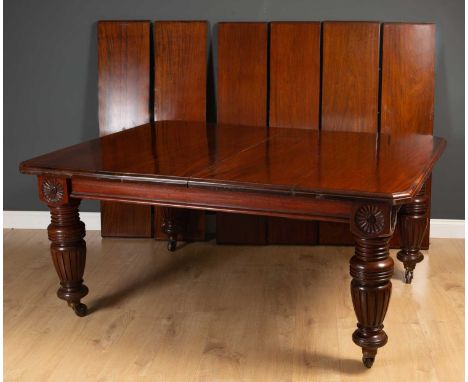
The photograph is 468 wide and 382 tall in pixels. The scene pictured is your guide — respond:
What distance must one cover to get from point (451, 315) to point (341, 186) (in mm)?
1175

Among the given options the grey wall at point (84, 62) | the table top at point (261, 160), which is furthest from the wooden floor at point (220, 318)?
the table top at point (261, 160)

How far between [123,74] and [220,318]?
181 cm

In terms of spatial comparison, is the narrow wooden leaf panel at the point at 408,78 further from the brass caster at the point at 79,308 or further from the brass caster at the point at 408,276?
the brass caster at the point at 79,308

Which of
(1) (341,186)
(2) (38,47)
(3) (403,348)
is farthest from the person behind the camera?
(2) (38,47)

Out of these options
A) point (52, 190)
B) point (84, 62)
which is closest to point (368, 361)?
point (52, 190)

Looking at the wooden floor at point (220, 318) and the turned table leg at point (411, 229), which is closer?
the wooden floor at point (220, 318)

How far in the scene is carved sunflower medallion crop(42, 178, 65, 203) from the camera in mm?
3648

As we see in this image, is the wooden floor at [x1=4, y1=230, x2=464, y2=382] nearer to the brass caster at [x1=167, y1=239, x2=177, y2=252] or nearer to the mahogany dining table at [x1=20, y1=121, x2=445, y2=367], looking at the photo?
the brass caster at [x1=167, y1=239, x2=177, y2=252]

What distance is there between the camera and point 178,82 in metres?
4.98

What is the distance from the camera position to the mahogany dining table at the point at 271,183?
320 centimetres

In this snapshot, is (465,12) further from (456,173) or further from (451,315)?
(451,315)

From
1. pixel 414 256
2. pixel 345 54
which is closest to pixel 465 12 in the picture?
pixel 345 54

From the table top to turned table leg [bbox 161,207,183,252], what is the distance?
56cm

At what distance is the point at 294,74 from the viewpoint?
4883mm
